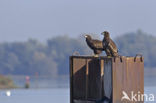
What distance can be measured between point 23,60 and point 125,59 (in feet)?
437

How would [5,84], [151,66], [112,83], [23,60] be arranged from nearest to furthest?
1. [112,83]
2. [5,84]
3. [151,66]
4. [23,60]

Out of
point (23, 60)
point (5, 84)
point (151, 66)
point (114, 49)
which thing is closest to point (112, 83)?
point (114, 49)

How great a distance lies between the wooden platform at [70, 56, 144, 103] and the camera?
669 inches

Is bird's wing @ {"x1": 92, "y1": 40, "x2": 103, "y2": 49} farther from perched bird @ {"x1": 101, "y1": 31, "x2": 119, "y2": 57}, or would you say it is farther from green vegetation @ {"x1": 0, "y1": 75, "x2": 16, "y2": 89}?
green vegetation @ {"x1": 0, "y1": 75, "x2": 16, "y2": 89}

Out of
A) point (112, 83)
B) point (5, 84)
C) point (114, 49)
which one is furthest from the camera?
point (5, 84)

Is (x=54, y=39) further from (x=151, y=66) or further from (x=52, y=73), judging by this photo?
(x=151, y=66)

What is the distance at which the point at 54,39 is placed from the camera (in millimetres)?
159250

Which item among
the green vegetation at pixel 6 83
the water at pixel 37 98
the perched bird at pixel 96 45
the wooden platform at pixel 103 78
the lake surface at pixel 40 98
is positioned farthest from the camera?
the green vegetation at pixel 6 83

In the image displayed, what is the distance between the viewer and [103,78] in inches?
679

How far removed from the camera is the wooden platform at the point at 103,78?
A: 55.7 feet

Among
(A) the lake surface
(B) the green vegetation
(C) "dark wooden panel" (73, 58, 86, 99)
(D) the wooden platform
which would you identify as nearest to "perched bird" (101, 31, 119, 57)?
(D) the wooden platform

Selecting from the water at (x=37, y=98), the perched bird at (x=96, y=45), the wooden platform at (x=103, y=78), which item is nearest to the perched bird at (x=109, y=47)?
the perched bird at (x=96, y=45)

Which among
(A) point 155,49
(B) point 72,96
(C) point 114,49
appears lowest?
(B) point 72,96

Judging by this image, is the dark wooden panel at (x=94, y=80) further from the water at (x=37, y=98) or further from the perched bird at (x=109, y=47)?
the water at (x=37, y=98)
